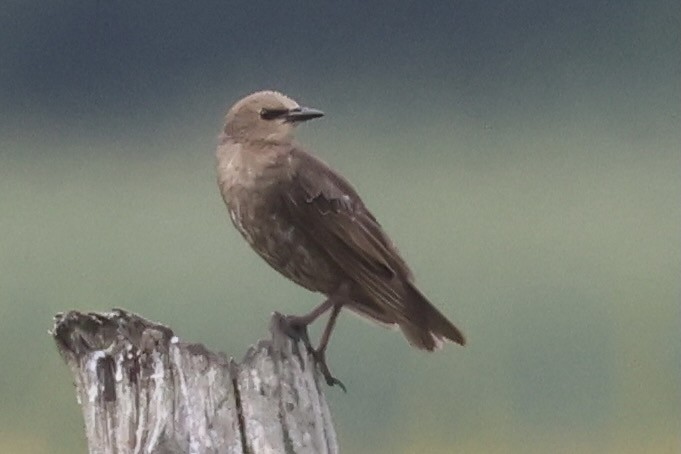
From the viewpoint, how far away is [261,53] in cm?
317

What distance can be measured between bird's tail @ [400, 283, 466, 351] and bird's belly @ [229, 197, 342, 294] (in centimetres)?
17

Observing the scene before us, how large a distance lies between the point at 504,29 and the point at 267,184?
1058 mm

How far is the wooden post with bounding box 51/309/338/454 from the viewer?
175 centimetres

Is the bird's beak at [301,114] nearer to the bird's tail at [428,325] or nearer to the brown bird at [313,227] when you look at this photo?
the brown bird at [313,227]

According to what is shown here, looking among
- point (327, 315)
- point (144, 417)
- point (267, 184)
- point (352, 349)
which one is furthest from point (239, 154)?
point (144, 417)

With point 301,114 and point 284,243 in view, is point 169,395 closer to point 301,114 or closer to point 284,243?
point 284,243

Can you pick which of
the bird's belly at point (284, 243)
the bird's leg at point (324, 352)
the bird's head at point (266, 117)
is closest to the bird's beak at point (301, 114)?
the bird's head at point (266, 117)

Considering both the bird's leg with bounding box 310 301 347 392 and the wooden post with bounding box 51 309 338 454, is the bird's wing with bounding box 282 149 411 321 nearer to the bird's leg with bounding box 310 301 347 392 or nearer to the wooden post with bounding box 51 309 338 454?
the bird's leg with bounding box 310 301 347 392

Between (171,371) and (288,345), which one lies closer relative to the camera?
(171,371)

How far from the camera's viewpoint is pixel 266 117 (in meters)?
2.57

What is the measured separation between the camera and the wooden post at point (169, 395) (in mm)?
1751

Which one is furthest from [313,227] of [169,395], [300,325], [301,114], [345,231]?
[169,395]

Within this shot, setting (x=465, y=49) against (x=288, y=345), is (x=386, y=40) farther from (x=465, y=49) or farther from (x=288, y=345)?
(x=288, y=345)

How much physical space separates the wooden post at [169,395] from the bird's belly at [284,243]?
67cm
